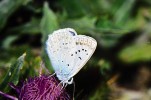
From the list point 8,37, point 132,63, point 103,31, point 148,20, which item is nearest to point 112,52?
point 132,63

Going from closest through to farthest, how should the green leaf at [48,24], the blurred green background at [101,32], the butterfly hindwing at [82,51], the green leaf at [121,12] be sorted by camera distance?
the butterfly hindwing at [82,51], the green leaf at [48,24], the blurred green background at [101,32], the green leaf at [121,12]

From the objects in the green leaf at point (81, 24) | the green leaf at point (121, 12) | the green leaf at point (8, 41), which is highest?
the green leaf at point (81, 24)

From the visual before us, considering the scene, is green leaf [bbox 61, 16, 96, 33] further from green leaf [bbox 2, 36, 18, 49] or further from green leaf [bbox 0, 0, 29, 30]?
green leaf [bbox 2, 36, 18, 49]

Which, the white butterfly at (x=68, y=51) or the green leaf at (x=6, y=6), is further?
the green leaf at (x=6, y=6)

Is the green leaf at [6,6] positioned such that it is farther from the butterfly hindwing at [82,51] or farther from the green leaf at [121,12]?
the green leaf at [121,12]

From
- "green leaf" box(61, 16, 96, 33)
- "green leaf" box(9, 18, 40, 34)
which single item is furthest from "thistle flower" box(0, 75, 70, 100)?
"green leaf" box(9, 18, 40, 34)

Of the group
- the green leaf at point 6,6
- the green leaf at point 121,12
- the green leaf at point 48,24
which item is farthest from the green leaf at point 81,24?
the green leaf at point 121,12
